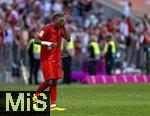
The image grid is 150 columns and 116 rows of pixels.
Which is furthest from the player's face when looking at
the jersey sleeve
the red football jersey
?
the jersey sleeve

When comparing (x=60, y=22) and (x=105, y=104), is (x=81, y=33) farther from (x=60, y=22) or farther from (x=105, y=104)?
(x=60, y=22)

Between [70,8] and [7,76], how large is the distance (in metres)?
6.75

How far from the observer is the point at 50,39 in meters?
18.7

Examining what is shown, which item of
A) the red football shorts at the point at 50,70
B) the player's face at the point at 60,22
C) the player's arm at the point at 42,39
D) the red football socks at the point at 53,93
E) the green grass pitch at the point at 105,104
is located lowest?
the green grass pitch at the point at 105,104

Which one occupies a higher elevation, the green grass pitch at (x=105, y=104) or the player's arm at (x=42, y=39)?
the player's arm at (x=42, y=39)

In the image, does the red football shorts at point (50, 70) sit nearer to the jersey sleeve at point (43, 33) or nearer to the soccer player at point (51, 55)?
the soccer player at point (51, 55)

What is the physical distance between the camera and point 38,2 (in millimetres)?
39031

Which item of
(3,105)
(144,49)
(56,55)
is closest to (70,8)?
(144,49)

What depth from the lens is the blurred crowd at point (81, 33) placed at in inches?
1398

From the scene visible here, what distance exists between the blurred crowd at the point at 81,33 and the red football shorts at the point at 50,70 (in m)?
15.4

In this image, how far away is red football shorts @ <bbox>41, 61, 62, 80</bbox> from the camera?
61.1ft

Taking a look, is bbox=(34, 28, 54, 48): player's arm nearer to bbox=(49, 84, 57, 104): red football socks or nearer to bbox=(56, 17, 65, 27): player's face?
bbox=(56, 17, 65, 27): player's face

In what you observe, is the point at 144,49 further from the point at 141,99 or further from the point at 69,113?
the point at 69,113

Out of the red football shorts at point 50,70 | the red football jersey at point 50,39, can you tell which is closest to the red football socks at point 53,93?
the red football shorts at point 50,70
